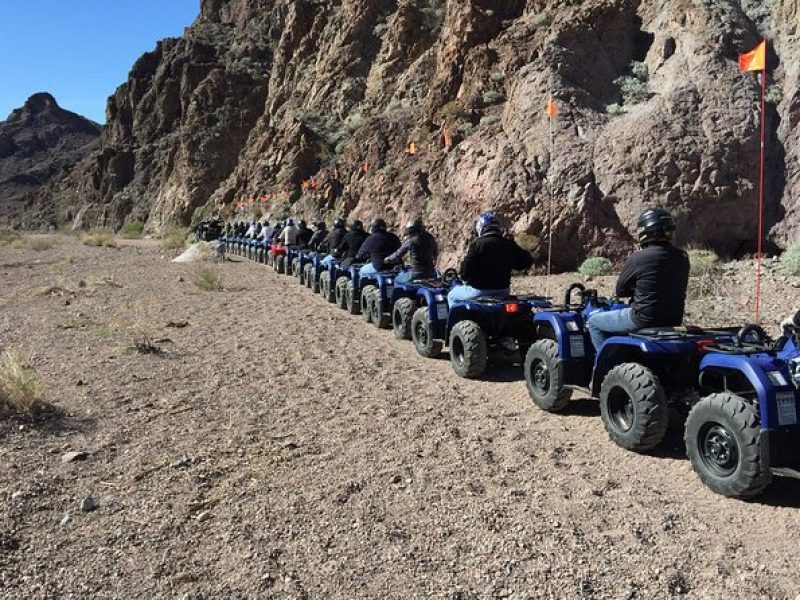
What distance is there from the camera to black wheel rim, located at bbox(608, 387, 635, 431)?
4773mm

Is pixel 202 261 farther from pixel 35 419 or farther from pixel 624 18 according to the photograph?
pixel 35 419

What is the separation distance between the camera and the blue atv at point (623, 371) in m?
4.46

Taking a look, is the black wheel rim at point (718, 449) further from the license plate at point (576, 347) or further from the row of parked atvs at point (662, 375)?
the license plate at point (576, 347)

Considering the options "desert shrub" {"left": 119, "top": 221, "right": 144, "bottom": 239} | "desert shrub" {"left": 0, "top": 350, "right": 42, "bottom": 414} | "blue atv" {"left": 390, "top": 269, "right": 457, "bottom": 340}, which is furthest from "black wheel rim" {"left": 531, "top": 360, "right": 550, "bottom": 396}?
"desert shrub" {"left": 119, "top": 221, "right": 144, "bottom": 239}

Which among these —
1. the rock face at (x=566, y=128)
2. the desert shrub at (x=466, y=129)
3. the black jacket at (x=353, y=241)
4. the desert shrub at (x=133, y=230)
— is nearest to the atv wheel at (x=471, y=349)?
the black jacket at (x=353, y=241)

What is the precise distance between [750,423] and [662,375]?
123 cm

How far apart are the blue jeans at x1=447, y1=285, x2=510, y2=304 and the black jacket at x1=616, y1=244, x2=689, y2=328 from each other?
228 cm

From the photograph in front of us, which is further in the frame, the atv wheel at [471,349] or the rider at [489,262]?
the rider at [489,262]

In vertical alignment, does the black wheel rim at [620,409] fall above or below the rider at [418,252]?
below

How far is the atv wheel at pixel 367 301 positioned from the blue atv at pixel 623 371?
4769 mm

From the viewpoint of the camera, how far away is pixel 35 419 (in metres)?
5.44

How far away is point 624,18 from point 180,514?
17.1 metres

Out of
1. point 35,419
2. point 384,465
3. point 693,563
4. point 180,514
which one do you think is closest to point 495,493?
point 384,465

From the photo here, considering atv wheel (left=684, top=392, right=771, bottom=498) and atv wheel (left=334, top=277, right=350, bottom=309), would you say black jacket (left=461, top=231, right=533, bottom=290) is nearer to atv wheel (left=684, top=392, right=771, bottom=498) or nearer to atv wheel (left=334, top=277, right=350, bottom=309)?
atv wheel (left=684, top=392, right=771, bottom=498)
